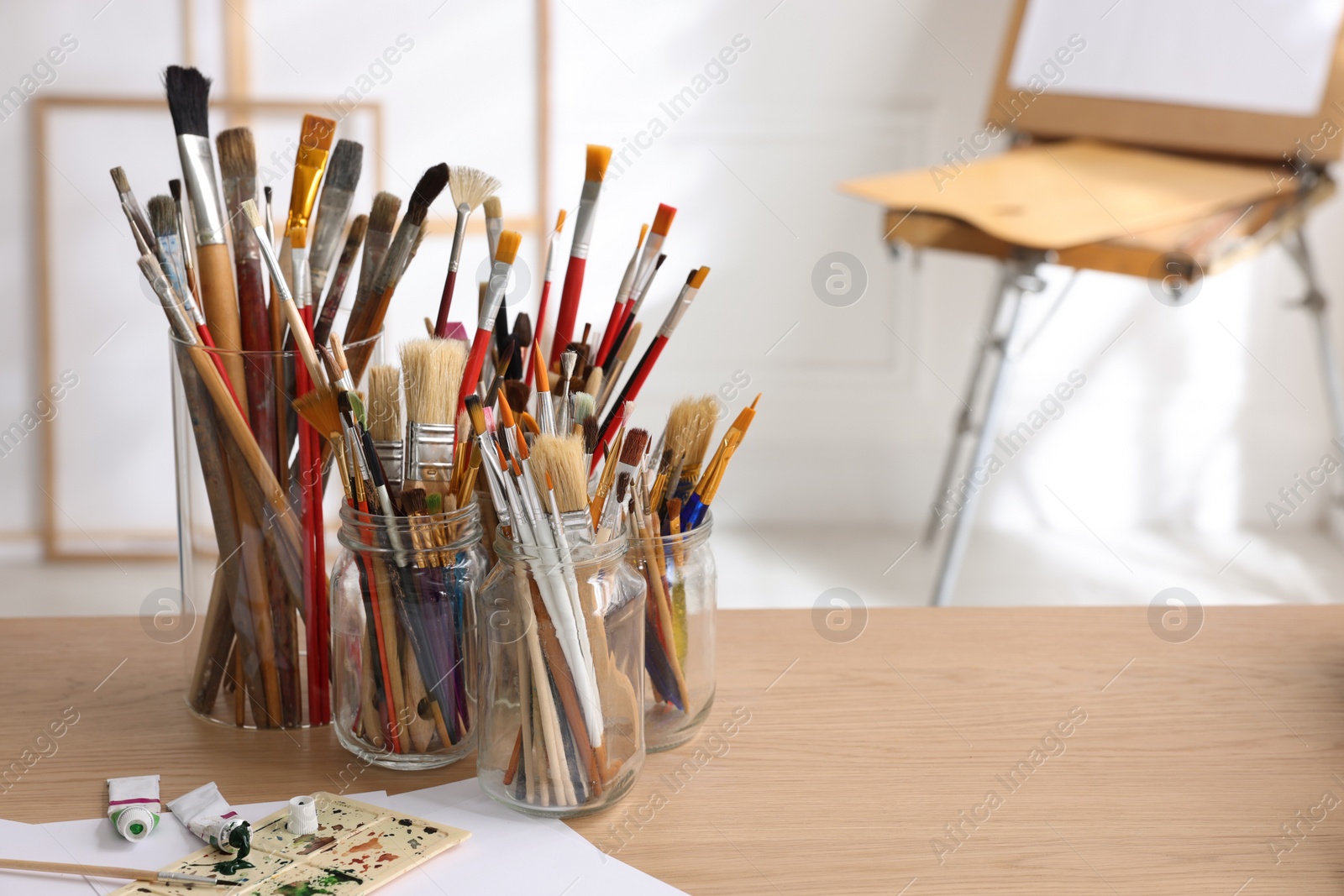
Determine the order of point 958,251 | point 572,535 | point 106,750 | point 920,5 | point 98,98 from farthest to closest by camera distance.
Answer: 1. point 920,5
2. point 98,98
3. point 958,251
4. point 106,750
5. point 572,535

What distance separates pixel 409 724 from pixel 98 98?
1.87 m

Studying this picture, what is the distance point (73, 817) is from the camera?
0.63 m

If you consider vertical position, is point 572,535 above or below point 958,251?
below

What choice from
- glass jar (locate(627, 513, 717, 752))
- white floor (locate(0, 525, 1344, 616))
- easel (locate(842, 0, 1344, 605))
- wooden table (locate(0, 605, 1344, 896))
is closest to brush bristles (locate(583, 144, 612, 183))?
glass jar (locate(627, 513, 717, 752))

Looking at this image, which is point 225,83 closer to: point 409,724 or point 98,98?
point 98,98

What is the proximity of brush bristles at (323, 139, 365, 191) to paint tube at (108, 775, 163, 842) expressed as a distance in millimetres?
360

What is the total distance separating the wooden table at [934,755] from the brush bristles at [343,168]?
340 millimetres

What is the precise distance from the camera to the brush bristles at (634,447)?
630 millimetres

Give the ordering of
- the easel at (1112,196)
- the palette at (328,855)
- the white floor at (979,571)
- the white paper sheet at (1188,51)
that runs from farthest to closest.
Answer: the white floor at (979,571), the white paper sheet at (1188,51), the easel at (1112,196), the palette at (328,855)

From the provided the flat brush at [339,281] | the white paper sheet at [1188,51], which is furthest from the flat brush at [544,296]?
the white paper sheet at [1188,51]

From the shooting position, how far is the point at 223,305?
0.69m

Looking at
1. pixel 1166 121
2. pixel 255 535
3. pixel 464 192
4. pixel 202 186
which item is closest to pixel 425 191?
pixel 464 192

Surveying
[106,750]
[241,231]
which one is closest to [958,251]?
[241,231]

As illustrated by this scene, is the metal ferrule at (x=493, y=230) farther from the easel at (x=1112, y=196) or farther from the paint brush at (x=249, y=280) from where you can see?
the easel at (x=1112, y=196)
